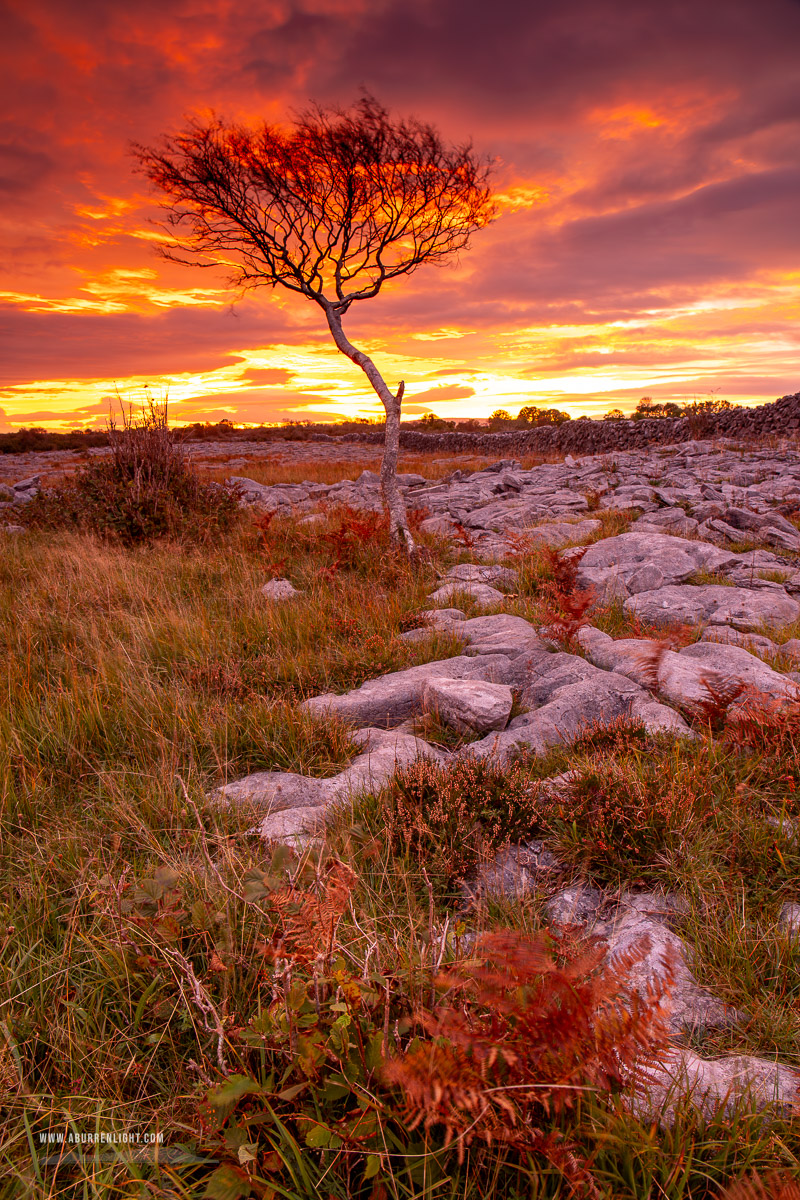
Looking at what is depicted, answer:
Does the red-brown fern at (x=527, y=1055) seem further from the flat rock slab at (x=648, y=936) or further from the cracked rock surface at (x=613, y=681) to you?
the flat rock slab at (x=648, y=936)

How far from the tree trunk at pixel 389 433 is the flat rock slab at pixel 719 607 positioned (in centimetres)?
309

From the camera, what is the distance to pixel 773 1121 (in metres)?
1.47

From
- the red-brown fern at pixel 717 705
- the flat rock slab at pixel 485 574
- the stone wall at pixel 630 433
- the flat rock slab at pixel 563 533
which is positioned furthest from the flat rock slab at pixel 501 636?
the stone wall at pixel 630 433

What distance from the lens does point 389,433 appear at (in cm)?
1010

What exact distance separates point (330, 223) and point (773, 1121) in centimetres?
1442

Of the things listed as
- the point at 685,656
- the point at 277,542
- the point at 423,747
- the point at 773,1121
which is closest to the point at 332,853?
the point at 423,747

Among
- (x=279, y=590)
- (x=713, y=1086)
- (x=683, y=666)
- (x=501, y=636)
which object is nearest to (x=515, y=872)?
(x=713, y=1086)

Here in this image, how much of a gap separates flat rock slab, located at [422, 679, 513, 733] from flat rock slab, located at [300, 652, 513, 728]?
16cm

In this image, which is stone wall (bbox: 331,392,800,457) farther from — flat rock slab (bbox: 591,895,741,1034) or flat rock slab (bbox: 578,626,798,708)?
flat rock slab (bbox: 591,895,741,1034)

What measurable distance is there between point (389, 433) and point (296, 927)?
9221 millimetres

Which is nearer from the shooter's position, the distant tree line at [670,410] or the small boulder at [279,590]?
the small boulder at [279,590]

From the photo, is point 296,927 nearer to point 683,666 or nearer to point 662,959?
point 662,959

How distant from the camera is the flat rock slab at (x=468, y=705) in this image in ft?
12.1

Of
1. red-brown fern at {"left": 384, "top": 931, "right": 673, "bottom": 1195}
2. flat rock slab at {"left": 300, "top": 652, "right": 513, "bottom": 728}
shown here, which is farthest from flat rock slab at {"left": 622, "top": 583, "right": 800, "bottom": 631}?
red-brown fern at {"left": 384, "top": 931, "right": 673, "bottom": 1195}
